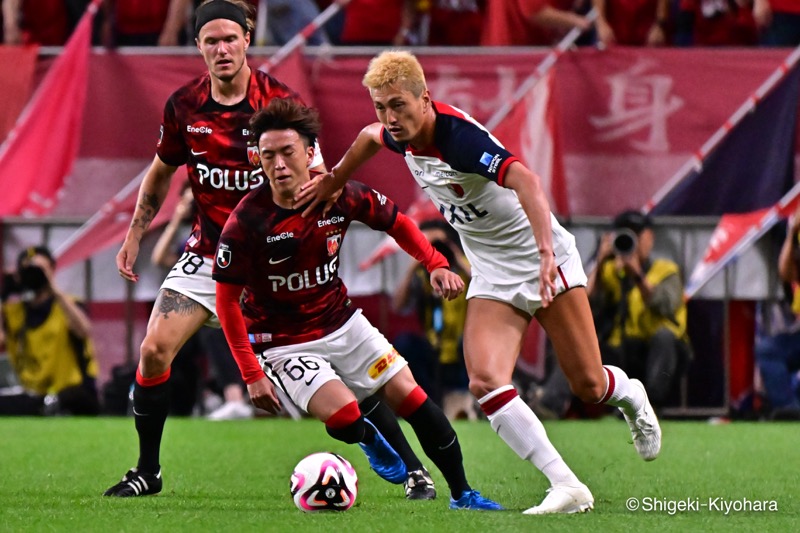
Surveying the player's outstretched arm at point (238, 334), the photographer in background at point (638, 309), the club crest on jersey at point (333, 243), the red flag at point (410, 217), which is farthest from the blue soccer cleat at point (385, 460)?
the red flag at point (410, 217)

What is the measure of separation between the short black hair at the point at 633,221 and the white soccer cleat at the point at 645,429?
4.64 metres

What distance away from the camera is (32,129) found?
42.4 ft

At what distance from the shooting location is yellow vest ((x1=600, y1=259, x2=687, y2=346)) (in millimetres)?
12078

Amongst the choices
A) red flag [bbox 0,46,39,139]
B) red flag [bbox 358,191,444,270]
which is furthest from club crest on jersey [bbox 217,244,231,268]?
red flag [bbox 0,46,39,139]

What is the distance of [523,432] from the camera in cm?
640

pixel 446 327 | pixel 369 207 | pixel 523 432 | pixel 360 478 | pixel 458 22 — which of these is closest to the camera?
pixel 523 432

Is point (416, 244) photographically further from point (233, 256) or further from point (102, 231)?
point (102, 231)

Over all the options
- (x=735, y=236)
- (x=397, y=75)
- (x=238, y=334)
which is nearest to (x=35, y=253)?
(x=735, y=236)

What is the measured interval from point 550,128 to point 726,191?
171cm

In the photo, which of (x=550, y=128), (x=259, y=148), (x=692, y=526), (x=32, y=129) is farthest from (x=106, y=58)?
(x=692, y=526)

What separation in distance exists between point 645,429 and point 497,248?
52.9 inches

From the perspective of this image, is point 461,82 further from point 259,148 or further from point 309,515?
point 309,515

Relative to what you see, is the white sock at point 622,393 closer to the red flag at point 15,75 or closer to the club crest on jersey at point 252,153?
the club crest on jersey at point 252,153

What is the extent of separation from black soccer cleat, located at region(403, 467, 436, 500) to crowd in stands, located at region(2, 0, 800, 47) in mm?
→ 6646
